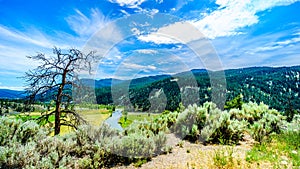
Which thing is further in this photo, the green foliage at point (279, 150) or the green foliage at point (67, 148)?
the green foliage at point (279, 150)

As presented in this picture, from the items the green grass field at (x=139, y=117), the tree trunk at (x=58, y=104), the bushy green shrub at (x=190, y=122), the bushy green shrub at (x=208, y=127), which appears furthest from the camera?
the tree trunk at (x=58, y=104)

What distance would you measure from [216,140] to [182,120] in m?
1.56

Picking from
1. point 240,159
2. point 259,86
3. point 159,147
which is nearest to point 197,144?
point 159,147

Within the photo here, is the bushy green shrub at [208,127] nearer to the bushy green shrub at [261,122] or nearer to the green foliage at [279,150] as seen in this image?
the bushy green shrub at [261,122]

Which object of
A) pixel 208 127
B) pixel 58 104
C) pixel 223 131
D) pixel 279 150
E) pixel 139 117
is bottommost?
pixel 139 117

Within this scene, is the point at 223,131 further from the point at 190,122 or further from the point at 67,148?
the point at 67,148

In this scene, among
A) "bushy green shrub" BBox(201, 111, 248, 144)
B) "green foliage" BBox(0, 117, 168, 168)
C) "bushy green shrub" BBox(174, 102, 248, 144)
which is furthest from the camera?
"bushy green shrub" BBox(174, 102, 248, 144)

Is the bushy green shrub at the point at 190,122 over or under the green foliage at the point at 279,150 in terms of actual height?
over

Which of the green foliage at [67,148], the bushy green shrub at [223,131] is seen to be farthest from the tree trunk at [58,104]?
the bushy green shrub at [223,131]

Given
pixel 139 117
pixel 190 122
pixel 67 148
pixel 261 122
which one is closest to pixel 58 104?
pixel 67 148

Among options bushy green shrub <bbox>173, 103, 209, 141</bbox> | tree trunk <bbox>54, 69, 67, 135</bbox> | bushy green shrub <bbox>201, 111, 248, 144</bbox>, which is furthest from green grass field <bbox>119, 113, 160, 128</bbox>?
tree trunk <bbox>54, 69, 67, 135</bbox>

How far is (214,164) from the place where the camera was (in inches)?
198

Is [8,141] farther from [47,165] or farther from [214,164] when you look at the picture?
[214,164]

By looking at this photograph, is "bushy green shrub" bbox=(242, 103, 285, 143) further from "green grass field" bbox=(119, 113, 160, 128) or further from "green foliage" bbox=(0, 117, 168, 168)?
"green grass field" bbox=(119, 113, 160, 128)
